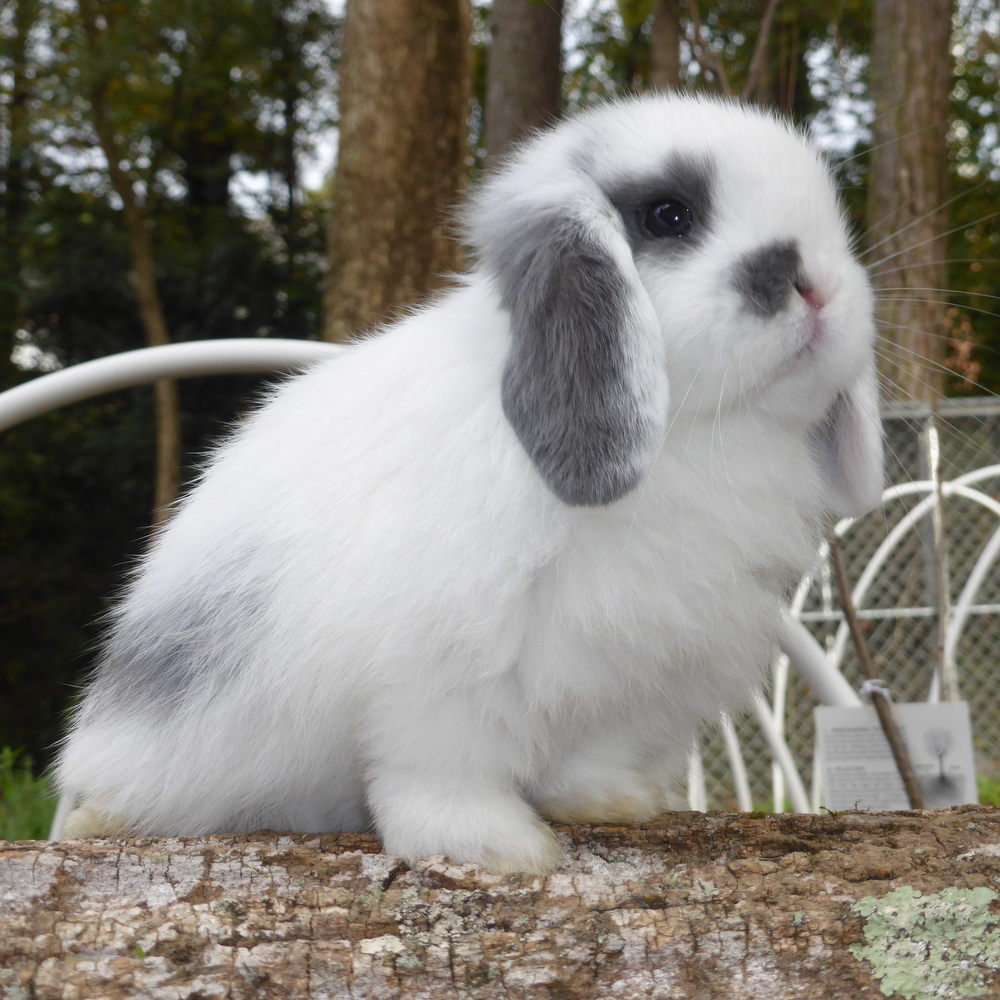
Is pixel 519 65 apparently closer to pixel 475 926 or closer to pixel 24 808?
pixel 24 808

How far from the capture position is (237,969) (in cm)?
90

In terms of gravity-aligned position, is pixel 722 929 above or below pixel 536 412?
below

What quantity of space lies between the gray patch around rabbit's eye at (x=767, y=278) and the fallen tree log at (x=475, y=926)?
22.3 inches

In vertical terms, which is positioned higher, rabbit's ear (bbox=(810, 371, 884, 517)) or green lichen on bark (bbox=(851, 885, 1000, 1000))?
rabbit's ear (bbox=(810, 371, 884, 517))

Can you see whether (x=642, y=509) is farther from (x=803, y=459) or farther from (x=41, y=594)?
(x=41, y=594)

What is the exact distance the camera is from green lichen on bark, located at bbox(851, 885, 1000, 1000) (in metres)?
0.92

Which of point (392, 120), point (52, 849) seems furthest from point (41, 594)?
point (52, 849)

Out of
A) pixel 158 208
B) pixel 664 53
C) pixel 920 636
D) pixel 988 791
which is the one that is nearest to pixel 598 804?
Result: pixel 988 791

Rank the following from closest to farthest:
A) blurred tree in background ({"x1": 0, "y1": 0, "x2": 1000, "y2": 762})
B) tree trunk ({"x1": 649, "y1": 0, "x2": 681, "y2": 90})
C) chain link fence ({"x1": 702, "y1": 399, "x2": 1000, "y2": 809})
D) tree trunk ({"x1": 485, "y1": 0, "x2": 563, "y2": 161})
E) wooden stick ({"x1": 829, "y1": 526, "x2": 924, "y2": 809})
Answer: wooden stick ({"x1": 829, "y1": 526, "x2": 924, "y2": 809}) < chain link fence ({"x1": 702, "y1": 399, "x2": 1000, "y2": 809}) < tree trunk ({"x1": 485, "y1": 0, "x2": 563, "y2": 161}) < tree trunk ({"x1": 649, "y1": 0, "x2": 681, "y2": 90}) < blurred tree in background ({"x1": 0, "y1": 0, "x2": 1000, "y2": 762})

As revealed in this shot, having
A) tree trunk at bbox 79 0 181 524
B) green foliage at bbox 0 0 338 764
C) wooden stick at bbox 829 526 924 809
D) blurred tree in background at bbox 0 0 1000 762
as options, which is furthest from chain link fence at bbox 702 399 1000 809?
green foliage at bbox 0 0 338 764

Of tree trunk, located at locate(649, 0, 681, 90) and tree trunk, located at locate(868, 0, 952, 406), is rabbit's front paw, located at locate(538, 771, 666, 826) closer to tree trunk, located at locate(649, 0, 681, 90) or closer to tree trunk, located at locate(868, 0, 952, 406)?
tree trunk, located at locate(868, 0, 952, 406)

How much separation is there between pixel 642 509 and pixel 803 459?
0.73 feet

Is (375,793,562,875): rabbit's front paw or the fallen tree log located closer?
the fallen tree log

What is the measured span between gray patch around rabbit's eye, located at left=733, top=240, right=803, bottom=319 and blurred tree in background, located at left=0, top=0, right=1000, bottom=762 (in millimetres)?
4757
